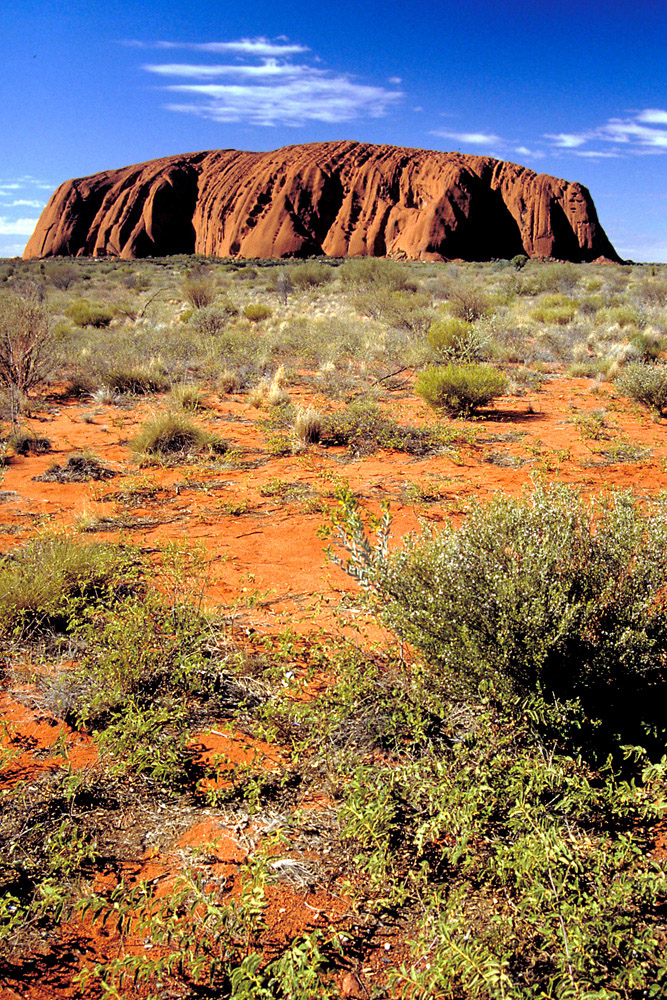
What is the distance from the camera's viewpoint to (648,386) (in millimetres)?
8531

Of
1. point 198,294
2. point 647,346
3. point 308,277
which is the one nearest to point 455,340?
point 647,346

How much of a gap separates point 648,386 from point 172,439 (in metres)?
6.98

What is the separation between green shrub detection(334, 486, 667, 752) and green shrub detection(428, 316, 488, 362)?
864cm

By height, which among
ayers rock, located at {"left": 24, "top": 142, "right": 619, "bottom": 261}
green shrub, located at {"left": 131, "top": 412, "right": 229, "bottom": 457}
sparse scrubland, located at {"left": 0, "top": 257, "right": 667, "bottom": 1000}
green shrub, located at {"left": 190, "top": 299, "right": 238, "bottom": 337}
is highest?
ayers rock, located at {"left": 24, "top": 142, "right": 619, "bottom": 261}

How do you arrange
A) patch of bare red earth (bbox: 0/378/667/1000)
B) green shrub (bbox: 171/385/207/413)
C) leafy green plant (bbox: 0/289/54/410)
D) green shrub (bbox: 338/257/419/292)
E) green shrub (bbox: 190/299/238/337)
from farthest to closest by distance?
1. green shrub (bbox: 338/257/419/292)
2. green shrub (bbox: 190/299/238/337)
3. green shrub (bbox: 171/385/207/413)
4. leafy green plant (bbox: 0/289/54/410)
5. patch of bare red earth (bbox: 0/378/667/1000)

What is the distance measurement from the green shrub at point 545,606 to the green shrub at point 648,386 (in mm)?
6924

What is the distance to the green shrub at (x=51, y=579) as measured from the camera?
130 inches

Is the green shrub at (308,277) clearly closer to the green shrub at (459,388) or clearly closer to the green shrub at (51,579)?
the green shrub at (459,388)

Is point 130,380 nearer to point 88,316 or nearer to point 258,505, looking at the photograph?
point 258,505

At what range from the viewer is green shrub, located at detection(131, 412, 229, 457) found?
7.02 m

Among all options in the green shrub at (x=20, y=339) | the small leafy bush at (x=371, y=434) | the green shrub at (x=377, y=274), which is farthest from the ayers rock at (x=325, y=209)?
the small leafy bush at (x=371, y=434)

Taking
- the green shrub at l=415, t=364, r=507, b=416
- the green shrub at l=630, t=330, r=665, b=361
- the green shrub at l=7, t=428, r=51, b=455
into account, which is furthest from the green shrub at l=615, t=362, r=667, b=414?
the green shrub at l=7, t=428, r=51, b=455

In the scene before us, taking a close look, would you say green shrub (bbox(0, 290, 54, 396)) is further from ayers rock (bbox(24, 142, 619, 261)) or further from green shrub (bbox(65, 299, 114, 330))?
ayers rock (bbox(24, 142, 619, 261))

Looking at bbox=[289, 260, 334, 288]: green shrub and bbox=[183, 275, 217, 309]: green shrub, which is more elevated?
bbox=[289, 260, 334, 288]: green shrub
